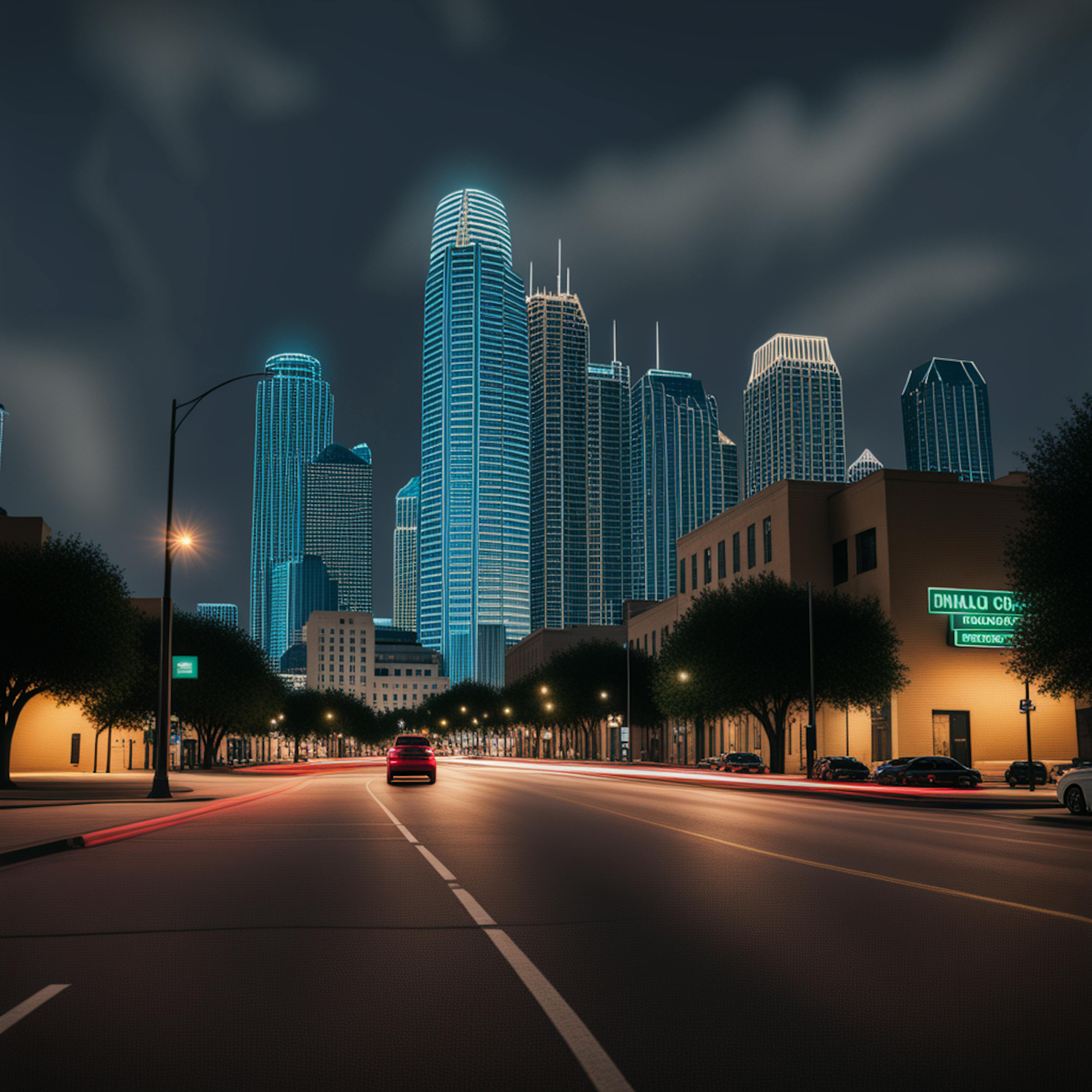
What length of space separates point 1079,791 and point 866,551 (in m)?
44.0

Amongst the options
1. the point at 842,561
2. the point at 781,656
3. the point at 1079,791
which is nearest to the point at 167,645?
the point at 1079,791

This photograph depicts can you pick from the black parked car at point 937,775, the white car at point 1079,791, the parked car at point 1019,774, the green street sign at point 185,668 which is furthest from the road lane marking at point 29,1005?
the parked car at point 1019,774

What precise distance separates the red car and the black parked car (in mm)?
18834

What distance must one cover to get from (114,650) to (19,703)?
13.5 feet

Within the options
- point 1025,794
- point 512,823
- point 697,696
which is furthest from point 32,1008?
point 697,696

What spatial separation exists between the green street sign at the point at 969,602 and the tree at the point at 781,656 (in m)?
3.09

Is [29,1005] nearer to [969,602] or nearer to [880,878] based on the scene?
[880,878]

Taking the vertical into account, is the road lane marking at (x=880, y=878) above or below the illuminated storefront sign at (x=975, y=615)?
below

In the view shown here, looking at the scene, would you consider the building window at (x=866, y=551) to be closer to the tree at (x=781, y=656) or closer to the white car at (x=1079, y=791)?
the tree at (x=781, y=656)

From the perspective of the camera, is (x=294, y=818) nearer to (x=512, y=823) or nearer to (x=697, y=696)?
(x=512, y=823)

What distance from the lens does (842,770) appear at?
51.8m

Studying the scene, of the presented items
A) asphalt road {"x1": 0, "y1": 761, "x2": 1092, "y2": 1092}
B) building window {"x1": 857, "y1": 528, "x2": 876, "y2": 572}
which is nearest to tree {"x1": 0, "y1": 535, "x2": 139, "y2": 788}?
asphalt road {"x1": 0, "y1": 761, "x2": 1092, "y2": 1092}

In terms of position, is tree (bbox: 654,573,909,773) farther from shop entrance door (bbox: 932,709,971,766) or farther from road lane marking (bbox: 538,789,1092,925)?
road lane marking (bbox: 538,789,1092,925)

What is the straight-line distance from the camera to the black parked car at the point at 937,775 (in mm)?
44781
